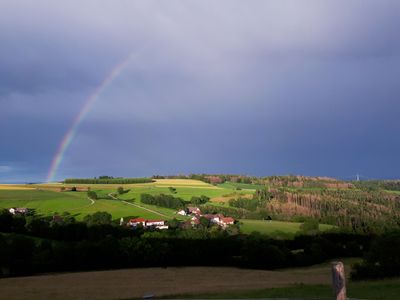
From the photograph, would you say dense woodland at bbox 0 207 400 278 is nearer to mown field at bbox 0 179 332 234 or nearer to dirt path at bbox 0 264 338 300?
dirt path at bbox 0 264 338 300

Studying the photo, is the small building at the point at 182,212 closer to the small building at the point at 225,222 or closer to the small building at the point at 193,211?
the small building at the point at 193,211

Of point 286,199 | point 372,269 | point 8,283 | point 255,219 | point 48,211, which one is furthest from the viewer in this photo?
point 286,199

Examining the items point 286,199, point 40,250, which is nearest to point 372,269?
point 40,250

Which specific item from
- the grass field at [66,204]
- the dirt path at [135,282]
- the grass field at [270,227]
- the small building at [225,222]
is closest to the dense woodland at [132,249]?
the dirt path at [135,282]

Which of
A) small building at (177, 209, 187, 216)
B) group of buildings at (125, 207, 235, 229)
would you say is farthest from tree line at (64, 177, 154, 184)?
group of buildings at (125, 207, 235, 229)

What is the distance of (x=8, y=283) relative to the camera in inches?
1784

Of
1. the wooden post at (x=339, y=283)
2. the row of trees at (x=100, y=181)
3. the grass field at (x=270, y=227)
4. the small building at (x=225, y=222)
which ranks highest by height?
the row of trees at (x=100, y=181)

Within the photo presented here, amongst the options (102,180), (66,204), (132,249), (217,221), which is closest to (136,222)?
(217,221)

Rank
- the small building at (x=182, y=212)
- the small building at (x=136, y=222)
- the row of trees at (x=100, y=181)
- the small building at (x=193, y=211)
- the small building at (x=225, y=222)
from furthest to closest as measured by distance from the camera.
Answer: the row of trees at (x=100, y=181), the small building at (x=193, y=211), the small building at (x=182, y=212), the small building at (x=225, y=222), the small building at (x=136, y=222)

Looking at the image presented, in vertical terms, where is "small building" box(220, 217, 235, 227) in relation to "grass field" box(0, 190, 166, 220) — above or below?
below

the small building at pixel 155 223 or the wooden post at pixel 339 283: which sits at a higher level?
the small building at pixel 155 223

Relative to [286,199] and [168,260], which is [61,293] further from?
[286,199]

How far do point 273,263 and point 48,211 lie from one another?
180 ft

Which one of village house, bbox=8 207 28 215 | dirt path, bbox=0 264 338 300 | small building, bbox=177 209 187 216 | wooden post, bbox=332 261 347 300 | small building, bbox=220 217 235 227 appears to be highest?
small building, bbox=177 209 187 216
